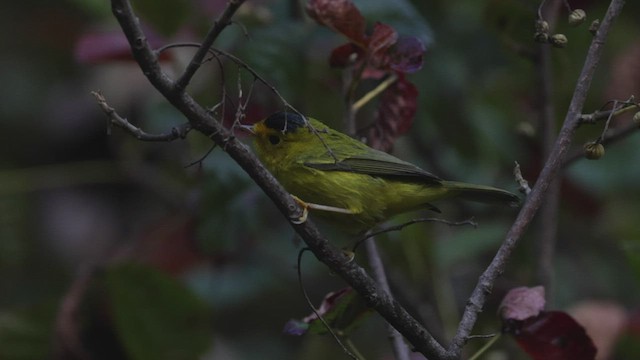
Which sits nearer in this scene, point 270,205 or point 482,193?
point 482,193

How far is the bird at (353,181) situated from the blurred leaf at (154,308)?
0.55m

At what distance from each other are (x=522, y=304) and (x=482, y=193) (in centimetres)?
57

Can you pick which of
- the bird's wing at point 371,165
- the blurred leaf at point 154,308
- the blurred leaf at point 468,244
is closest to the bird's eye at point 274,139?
the bird's wing at point 371,165

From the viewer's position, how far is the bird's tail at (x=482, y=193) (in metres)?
2.62

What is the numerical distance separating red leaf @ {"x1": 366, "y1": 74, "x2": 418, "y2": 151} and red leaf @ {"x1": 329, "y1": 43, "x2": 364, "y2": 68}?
0.56 ft

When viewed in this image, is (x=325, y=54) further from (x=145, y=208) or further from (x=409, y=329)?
(x=409, y=329)

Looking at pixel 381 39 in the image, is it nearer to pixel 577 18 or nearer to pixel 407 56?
pixel 407 56

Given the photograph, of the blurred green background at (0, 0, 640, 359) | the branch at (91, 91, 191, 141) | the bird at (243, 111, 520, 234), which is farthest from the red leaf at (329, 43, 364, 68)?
the branch at (91, 91, 191, 141)

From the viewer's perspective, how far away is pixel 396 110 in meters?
2.76

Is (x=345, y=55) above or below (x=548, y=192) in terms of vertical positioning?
above

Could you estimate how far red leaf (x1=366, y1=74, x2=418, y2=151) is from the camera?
9.05 feet

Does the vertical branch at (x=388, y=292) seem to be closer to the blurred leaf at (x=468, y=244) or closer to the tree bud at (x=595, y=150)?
the tree bud at (x=595, y=150)

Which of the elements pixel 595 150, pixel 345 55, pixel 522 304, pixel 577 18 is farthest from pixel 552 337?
pixel 345 55

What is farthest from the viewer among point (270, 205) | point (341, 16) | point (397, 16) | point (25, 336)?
point (270, 205)
